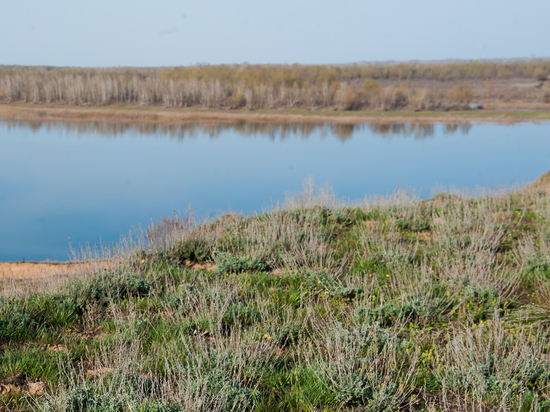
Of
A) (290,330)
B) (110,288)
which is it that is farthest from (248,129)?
(290,330)

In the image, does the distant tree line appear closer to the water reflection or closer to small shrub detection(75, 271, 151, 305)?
the water reflection

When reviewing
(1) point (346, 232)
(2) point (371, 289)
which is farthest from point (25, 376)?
(1) point (346, 232)

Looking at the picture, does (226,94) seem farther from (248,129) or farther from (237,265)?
(237,265)

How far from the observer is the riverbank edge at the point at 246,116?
45.7 metres

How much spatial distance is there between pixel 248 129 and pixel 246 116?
7.09 metres

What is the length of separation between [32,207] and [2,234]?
364 cm

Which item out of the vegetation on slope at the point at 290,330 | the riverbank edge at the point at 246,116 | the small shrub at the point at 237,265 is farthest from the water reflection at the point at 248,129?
the small shrub at the point at 237,265

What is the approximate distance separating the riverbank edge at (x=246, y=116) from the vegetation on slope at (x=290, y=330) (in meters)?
38.4

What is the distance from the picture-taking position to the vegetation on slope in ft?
11.8

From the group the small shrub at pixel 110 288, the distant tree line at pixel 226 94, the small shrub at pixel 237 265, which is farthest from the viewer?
the distant tree line at pixel 226 94

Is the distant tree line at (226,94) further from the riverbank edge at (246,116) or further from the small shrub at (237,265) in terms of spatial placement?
the small shrub at (237,265)

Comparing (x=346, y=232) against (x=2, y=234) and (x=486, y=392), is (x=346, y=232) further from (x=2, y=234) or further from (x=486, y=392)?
(x=2, y=234)

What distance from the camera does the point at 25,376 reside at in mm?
3938

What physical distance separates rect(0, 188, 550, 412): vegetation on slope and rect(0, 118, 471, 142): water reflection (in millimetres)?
29982
